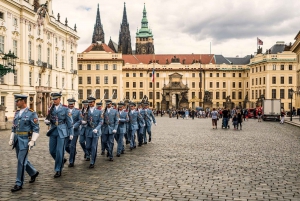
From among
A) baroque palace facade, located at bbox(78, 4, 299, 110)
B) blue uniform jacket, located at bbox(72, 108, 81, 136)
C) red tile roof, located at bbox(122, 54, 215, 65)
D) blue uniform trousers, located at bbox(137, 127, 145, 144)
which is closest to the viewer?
blue uniform jacket, located at bbox(72, 108, 81, 136)

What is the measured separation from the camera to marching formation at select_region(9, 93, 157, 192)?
7.85 meters

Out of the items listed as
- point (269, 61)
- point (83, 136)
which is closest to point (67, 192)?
point (83, 136)

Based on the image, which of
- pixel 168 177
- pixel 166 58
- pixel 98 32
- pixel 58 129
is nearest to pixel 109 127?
pixel 58 129

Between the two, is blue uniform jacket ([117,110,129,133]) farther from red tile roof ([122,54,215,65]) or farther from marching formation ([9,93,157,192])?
red tile roof ([122,54,215,65])

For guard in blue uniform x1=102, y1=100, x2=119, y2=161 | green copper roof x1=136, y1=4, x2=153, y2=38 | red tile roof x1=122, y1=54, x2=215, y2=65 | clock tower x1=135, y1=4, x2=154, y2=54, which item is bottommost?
guard in blue uniform x1=102, y1=100, x2=119, y2=161

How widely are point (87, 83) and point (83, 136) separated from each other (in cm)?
7232

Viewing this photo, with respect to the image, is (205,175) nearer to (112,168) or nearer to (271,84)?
(112,168)

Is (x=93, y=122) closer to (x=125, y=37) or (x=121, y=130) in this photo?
(x=121, y=130)

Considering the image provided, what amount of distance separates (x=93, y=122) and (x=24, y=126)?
304 centimetres

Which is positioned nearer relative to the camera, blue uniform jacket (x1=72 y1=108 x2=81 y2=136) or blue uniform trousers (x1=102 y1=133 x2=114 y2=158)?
Answer: blue uniform jacket (x1=72 y1=108 x2=81 y2=136)

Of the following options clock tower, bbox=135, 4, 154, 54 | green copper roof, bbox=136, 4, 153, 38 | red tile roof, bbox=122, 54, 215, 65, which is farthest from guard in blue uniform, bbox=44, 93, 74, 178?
green copper roof, bbox=136, 4, 153, 38

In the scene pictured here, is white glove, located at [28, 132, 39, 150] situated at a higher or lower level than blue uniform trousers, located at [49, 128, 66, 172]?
higher

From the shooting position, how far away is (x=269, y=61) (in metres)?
77.1

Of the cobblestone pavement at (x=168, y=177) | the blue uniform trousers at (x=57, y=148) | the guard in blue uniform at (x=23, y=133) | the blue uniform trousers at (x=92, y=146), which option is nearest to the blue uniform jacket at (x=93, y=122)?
the blue uniform trousers at (x=92, y=146)
